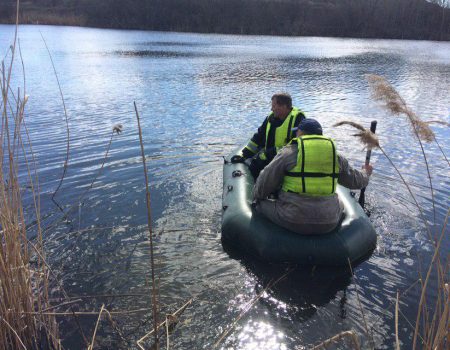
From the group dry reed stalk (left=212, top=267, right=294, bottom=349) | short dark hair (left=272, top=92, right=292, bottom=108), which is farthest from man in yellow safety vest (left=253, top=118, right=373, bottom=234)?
short dark hair (left=272, top=92, right=292, bottom=108)

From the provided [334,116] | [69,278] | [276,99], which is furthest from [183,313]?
[334,116]

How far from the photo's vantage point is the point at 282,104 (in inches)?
188

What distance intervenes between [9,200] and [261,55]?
78.6 feet

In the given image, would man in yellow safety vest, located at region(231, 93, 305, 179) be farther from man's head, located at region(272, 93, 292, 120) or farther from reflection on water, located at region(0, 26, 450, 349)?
reflection on water, located at region(0, 26, 450, 349)

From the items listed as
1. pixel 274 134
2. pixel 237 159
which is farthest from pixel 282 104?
pixel 237 159

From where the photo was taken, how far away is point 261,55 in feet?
81.3

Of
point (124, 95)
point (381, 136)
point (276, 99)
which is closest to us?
point (276, 99)

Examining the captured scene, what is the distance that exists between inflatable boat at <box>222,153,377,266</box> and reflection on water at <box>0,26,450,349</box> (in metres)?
0.14

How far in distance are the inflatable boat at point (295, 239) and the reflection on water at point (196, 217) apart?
142 mm

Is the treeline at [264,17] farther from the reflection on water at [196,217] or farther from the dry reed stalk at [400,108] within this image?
the dry reed stalk at [400,108]

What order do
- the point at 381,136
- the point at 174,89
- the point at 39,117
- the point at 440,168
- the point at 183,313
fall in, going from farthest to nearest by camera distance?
the point at 174,89 → the point at 39,117 → the point at 381,136 → the point at 440,168 → the point at 183,313

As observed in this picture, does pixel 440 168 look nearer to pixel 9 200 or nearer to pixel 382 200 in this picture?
pixel 382 200

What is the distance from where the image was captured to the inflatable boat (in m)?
3.71

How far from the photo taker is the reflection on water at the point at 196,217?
3.15 meters
